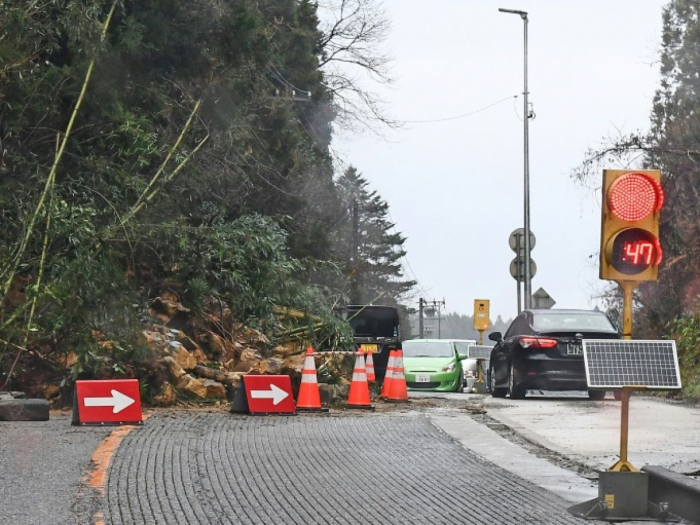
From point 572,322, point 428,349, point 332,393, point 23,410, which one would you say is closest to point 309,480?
point 23,410

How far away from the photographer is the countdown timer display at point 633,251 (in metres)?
8.52

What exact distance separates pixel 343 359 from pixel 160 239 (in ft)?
11.5

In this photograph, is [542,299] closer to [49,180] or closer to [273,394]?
[49,180]

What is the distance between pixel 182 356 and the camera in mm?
18094

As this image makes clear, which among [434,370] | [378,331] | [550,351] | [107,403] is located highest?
[378,331]

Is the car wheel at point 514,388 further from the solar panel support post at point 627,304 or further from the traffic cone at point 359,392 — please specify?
the solar panel support post at point 627,304

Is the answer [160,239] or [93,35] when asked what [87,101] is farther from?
[160,239]

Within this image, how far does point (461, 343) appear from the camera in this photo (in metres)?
38.3

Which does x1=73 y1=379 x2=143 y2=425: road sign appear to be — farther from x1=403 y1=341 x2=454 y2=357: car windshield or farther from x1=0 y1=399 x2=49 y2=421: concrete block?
x1=403 y1=341 x2=454 y2=357: car windshield

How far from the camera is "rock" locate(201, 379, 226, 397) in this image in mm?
17750

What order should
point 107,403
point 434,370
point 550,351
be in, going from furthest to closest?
point 434,370, point 550,351, point 107,403

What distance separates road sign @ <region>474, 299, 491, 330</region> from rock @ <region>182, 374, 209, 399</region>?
65.9ft

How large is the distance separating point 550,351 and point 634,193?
11.8m

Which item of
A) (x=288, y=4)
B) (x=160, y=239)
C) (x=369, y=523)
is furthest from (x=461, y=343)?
(x=369, y=523)
